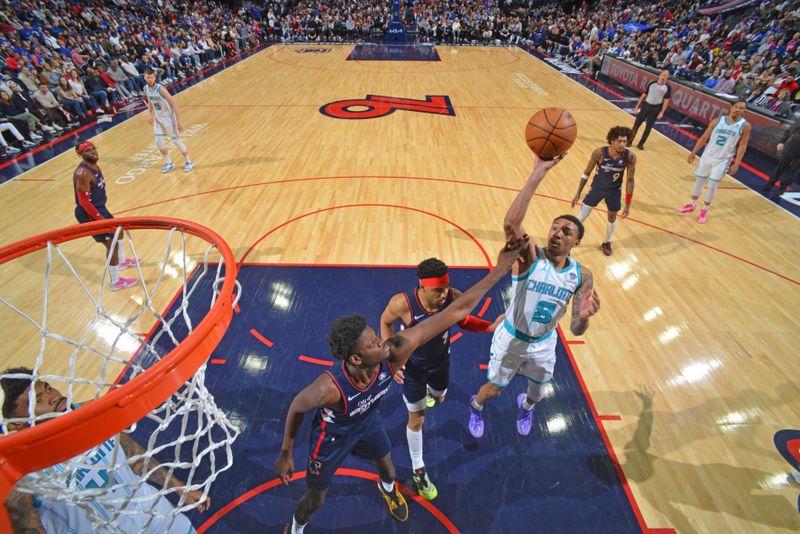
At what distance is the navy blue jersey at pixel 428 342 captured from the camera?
3021 millimetres

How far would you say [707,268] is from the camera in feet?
19.9

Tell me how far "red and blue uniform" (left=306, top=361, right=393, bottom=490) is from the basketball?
6.48 ft

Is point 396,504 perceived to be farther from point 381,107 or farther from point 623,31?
point 623,31

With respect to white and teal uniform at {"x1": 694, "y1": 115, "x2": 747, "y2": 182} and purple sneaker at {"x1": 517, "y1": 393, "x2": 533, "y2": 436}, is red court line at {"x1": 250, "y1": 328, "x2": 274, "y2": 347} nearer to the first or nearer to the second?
purple sneaker at {"x1": 517, "y1": 393, "x2": 533, "y2": 436}

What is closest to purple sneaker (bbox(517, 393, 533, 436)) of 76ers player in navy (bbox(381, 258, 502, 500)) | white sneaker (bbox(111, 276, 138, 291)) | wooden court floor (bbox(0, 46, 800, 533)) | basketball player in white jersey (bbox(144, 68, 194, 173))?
wooden court floor (bbox(0, 46, 800, 533))

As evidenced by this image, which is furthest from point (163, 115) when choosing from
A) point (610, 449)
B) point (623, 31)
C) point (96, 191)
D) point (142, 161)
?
point (623, 31)

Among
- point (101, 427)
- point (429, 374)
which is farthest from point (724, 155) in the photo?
point (101, 427)

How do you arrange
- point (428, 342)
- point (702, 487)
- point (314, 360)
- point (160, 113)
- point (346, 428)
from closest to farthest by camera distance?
point (346, 428) < point (428, 342) < point (702, 487) < point (314, 360) < point (160, 113)

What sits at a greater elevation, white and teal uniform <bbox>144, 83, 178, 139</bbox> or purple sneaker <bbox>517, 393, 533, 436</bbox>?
white and teal uniform <bbox>144, 83, 178, 139</bbox>

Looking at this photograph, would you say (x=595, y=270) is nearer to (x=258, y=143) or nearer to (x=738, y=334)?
(x=738, y=334)

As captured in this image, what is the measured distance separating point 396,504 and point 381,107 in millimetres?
11880

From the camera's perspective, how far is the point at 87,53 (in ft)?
47.0

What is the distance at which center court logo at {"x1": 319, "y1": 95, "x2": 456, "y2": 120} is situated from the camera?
40.4 feet

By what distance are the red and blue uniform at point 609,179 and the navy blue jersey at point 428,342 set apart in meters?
3.81
